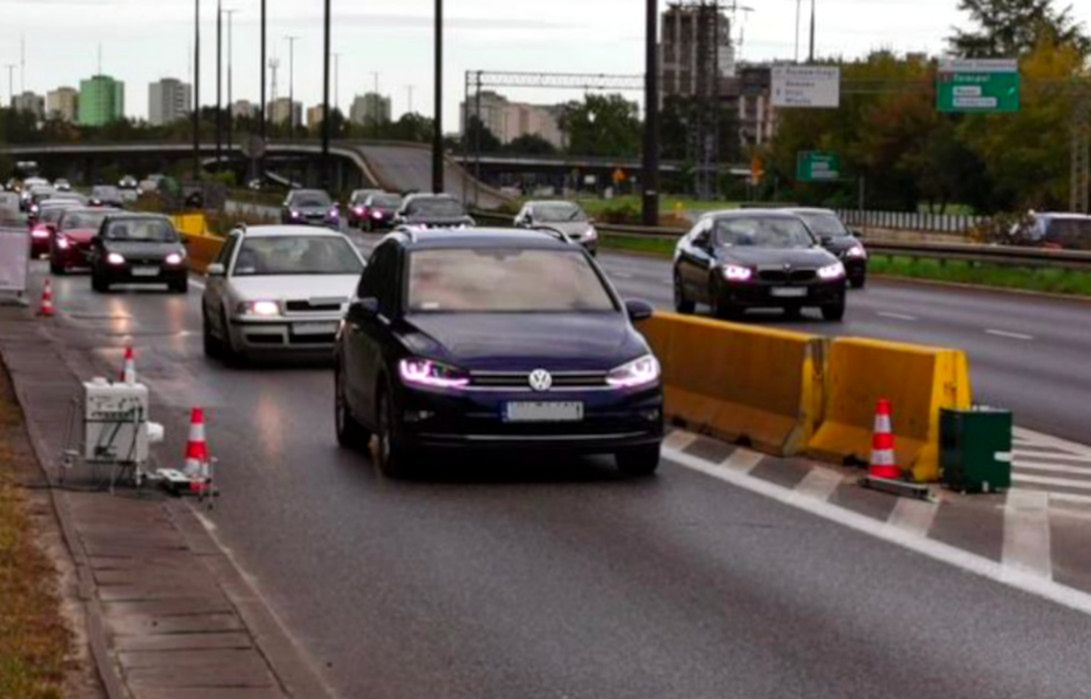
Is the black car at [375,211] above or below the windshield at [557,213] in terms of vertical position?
below

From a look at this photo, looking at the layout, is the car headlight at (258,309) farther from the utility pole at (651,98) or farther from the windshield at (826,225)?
the utility pole at (651,98)

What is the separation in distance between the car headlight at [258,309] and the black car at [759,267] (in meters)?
10.4

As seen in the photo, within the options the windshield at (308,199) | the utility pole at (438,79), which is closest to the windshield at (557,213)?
the utility pole at (438,79)

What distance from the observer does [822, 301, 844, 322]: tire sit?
36438mm

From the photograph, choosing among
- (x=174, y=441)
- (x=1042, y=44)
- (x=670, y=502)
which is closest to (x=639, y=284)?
(x=174, y=441)

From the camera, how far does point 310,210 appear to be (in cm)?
8706

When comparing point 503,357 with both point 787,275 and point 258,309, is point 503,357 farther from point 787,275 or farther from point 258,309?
point 787,275

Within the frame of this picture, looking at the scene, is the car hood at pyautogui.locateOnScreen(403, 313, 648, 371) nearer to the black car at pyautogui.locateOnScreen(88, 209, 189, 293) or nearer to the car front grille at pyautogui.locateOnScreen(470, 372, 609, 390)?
the car front grille at pyautogui.locateOnScreen(470, 372, 609, 390)

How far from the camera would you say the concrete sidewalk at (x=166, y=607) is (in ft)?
29.8

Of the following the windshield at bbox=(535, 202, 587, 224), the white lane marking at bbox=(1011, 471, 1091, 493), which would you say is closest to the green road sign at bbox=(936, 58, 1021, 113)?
the windshield at bbox=(535, 202, 587, 224)

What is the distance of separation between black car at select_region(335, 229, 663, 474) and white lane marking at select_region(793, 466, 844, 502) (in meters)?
0.97

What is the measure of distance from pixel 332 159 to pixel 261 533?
555 ft

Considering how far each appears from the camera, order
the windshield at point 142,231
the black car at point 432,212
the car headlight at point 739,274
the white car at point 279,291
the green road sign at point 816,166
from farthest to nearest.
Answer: the green road sign at point 816,166
the black car at point 432,212
the windshield at point 142,231
the car headlight at point 739,274
the white car at point 279,291

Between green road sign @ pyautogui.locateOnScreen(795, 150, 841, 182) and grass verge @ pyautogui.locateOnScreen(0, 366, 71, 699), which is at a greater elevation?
grass verge @ pyautogui.locateOnScreen(0, 366, 71, 699)
